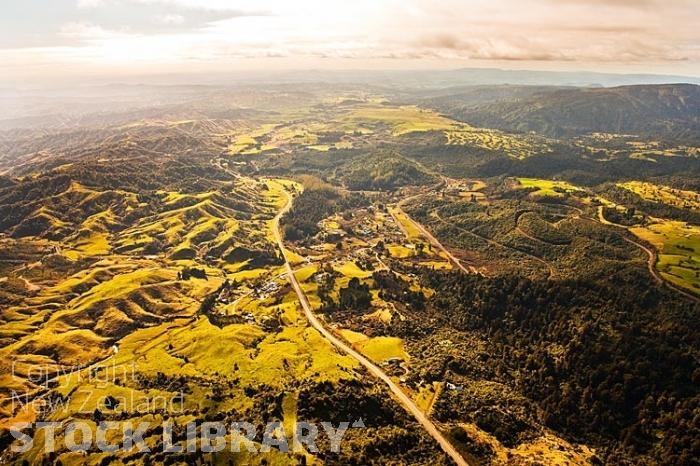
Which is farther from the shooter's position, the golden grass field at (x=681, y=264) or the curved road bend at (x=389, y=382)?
the golden grass field at (x=681, y=264)

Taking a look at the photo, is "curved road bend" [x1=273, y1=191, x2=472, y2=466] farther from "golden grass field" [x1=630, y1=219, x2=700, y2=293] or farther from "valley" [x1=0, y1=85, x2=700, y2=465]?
"golden grass field" [x1=630, y1=219, x2=700, y2=293]

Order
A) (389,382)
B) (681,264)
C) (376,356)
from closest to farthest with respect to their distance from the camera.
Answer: (389,382)
(376,356)
(681,264)

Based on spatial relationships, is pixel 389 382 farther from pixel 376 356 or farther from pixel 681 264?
pixel 681 264

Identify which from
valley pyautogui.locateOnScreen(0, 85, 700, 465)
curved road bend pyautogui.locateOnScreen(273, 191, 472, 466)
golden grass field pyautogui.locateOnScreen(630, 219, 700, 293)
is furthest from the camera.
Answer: golden grass field pyautogui.locateOnScreen(630, 219, 700, 293)

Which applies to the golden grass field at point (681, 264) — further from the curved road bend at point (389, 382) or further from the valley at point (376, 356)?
the curved road bend at point (389, 382)

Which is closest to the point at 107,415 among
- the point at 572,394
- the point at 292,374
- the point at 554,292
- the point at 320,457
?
the point at 292,374

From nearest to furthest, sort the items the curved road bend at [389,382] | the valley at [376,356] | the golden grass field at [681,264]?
the curved road bend at [389,382] → the valley at [376,356] → the golden grass field at [681,264]

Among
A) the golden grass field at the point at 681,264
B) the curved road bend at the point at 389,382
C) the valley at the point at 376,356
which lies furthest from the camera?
the golden grass field at the point at 681,264

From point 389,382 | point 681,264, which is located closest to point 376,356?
point 389,382

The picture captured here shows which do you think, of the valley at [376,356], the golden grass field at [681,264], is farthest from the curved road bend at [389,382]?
the golden grass field at [681,264]

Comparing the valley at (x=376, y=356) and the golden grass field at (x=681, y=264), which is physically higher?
the golden grass field at (x=681, y=264)

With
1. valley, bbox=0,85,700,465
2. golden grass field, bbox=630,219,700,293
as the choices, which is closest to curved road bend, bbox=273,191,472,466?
valley, bbox=0,85,700,465

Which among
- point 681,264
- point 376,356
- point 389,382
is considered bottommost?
point 389,382
